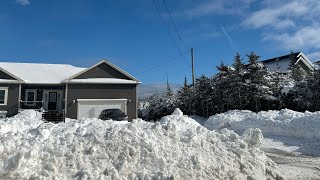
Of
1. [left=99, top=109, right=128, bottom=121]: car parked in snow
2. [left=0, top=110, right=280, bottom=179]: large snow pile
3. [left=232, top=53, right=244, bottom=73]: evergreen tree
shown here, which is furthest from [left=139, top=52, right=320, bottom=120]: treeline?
[left=0, top=110, right=280, bottom=179]: large snow pile

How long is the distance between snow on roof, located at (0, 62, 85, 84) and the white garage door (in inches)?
131

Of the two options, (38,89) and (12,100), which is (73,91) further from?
(12,100)

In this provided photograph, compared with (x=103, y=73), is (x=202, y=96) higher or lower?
lower

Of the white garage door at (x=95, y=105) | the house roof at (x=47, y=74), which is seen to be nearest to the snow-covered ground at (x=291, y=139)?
the white garage door at (x=95, y=105)

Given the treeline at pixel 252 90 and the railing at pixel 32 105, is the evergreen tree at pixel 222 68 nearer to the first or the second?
the treeline at pixel 252 90

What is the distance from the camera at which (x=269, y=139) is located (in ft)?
64.7

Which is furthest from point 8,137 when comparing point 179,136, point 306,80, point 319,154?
point 306,80

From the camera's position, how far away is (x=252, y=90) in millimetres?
37031

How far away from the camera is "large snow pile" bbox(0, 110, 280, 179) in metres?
7.76

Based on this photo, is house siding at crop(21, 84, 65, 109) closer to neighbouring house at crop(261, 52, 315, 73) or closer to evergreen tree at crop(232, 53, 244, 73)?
evergreen tree at crop(232, 53, 244, 73)

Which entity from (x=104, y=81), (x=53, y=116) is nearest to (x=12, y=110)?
(x=53, y=116)

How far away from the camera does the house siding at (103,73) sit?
110 ft

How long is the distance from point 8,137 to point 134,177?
10.4 feet

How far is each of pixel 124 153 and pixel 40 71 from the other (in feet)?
99.1
